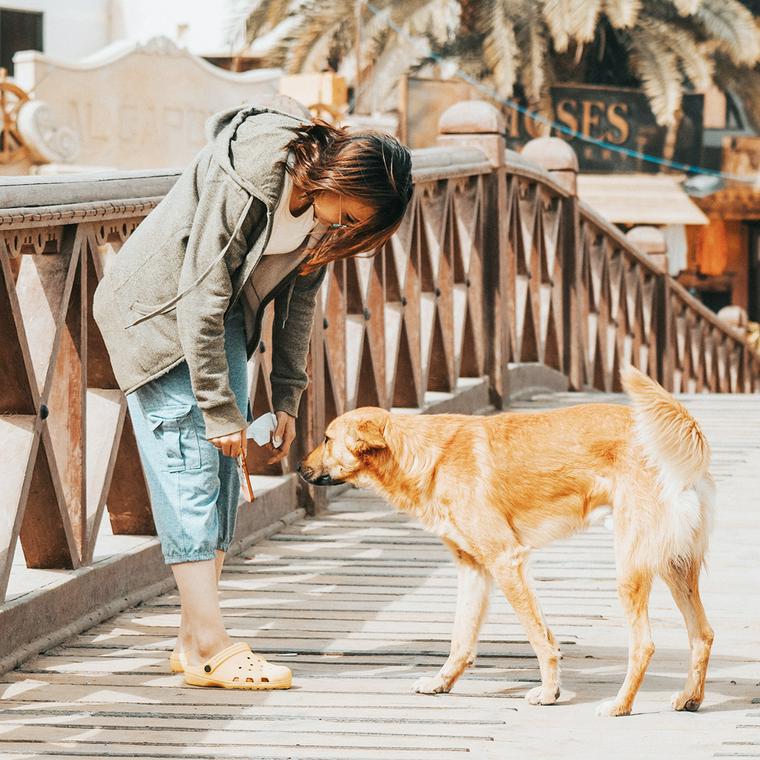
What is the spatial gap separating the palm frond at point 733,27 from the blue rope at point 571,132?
164cm

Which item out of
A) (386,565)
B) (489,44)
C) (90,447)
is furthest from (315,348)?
(489,44)

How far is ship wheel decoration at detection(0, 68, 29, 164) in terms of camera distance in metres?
14.4

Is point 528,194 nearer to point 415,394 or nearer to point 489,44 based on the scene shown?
point 415,394

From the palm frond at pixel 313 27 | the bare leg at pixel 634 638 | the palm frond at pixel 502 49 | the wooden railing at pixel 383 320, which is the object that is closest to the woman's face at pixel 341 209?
the wooden railing at pixel 383 320

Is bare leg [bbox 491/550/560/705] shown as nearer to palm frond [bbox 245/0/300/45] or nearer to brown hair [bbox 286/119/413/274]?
brown hair [bbox 286/119/413/274]

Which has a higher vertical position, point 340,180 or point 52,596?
point 340,180

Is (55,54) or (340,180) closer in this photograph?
(340,180)

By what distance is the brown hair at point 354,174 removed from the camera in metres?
3.13

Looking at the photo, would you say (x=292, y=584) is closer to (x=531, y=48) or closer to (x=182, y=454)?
(x=182, y=454)

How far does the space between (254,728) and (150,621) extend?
1001 millimetres

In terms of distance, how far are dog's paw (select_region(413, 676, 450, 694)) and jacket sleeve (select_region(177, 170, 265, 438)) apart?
2.68 ft

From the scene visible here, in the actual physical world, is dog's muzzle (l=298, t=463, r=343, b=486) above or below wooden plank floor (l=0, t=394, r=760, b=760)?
above

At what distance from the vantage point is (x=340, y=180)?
313 centimetres

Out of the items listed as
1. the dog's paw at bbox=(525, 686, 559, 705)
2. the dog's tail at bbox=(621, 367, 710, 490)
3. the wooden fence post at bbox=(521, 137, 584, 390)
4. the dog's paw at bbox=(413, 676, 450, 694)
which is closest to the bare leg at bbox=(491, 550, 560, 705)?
the dog's paw at bbox=(525, 686, 559, 705)
